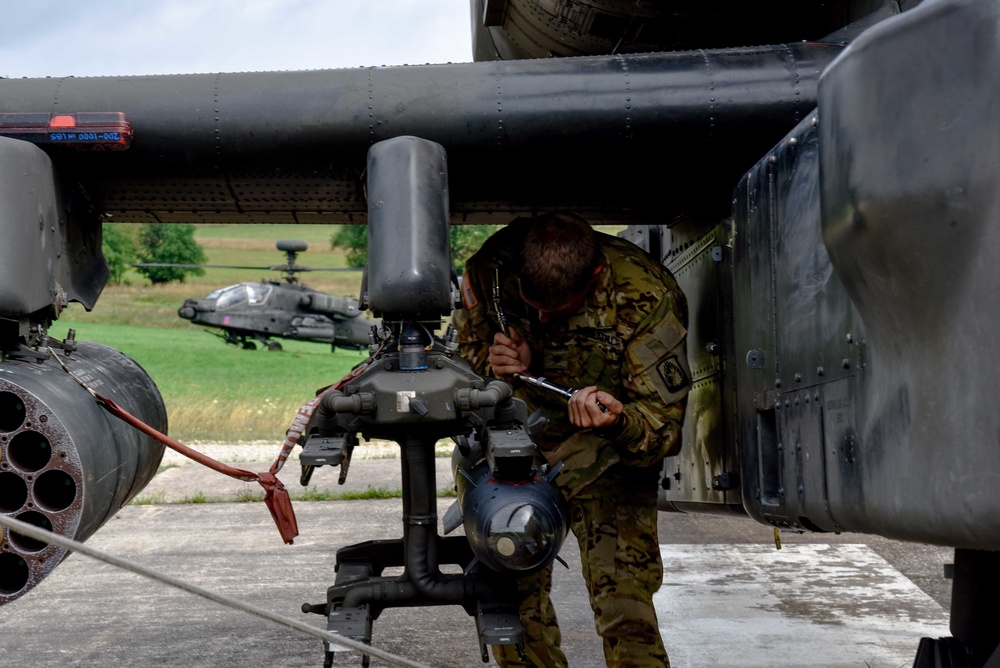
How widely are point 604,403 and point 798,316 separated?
865 mm

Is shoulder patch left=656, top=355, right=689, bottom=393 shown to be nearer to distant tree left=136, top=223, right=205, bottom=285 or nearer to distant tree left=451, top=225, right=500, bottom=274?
distant tree left=451, top=225, right=500, bottom=274

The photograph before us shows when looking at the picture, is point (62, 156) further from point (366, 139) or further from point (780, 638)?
point (780, 638)

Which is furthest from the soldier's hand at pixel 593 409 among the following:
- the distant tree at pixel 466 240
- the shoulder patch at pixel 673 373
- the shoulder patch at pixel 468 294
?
the distant tree at pixel 466 240

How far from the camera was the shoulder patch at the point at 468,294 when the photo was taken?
3.98 meters

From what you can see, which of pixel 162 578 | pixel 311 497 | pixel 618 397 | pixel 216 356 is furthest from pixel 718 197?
pixel 216 356

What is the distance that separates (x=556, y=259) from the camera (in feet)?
11.9

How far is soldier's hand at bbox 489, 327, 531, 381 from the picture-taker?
3.78 meters

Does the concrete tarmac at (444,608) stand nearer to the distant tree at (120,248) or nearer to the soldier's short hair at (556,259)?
the soldier's short hair at (556,259)

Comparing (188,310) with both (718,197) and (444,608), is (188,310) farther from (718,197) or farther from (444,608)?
(718,197)

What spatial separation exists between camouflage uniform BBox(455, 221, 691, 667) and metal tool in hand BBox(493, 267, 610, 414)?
0.05m

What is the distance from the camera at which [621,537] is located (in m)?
3.83

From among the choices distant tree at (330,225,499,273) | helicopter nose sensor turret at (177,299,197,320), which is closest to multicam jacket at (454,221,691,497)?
helicopter nose sensor turret at (177,299,197,320)

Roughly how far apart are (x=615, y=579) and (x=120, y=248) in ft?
229

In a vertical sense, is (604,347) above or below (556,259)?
below
